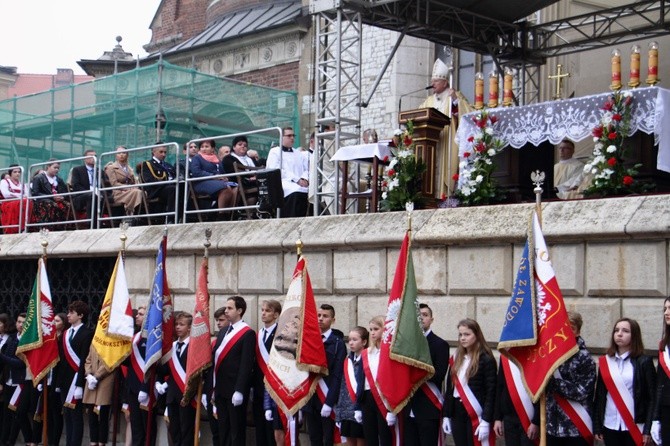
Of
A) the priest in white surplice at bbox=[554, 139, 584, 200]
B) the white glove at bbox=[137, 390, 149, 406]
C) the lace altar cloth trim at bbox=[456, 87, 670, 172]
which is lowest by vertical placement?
the white glove at bbox=[137, 390, 149, 406]

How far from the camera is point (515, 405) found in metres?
10.4

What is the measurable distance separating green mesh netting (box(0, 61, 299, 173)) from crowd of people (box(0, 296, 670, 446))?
29.1 feet

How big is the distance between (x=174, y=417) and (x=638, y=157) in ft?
19.1

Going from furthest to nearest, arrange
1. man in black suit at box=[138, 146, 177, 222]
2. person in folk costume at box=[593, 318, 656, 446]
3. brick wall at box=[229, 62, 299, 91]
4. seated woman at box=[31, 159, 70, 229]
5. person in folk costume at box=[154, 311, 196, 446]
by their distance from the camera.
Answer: brick wall at box=[229, 62, 299, 91]
seated woman at box=[31, 159, 70, 229]
man in black suit at box=[138, 146, 177, 222]
person in folk costume at box=[154, 311, 196, 446]
person in folk costume at box=[593, 318, 656, 446]

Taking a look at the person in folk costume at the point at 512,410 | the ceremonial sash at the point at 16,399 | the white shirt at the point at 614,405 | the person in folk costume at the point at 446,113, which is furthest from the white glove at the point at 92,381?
the white shirt at the point at 614,405

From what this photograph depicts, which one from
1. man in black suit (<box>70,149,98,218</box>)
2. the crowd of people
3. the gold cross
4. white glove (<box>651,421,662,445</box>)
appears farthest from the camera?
man in black suit (<box>70,149,98,218</box>)

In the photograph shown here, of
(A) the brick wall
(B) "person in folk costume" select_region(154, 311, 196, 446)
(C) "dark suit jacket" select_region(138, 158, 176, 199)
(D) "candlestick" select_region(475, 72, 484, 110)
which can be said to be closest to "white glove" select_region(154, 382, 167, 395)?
(B) "person in folk costume" select_region(154, 311, 196, 446)

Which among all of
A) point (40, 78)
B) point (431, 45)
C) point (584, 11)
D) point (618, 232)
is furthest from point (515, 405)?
point (40, 78)

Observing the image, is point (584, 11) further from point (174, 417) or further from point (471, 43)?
point (174, 417)

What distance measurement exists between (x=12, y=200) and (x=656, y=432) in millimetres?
12044

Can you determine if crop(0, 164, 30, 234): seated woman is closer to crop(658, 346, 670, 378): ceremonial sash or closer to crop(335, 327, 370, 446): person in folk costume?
crop(335, 327, 370, 446): person in folk costume

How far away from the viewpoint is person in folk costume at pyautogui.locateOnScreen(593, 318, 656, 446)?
32.0 ft

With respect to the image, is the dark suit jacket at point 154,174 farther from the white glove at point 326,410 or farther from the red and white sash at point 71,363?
the white glove at point 326,410

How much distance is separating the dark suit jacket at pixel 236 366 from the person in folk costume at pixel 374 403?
1.63 m
